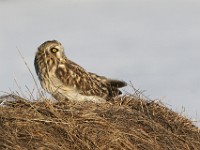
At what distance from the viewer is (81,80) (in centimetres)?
1243

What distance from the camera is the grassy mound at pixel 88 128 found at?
995cm

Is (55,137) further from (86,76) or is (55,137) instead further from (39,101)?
(86,76)

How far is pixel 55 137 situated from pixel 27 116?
39cm

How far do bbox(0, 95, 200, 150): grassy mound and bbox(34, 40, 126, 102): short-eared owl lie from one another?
2.89 ft

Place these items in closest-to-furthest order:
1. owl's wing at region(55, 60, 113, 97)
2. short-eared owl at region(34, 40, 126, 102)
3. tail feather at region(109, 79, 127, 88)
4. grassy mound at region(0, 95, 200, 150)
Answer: grassy mound at region(0, 95, 200, 150), short-eared owl at region(34, 40, 126, 102), owl's wing at region(55, 60, 113, 97), tail feather at region(109, 79, 127, 88)

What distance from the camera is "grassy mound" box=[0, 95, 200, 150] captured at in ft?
32.6

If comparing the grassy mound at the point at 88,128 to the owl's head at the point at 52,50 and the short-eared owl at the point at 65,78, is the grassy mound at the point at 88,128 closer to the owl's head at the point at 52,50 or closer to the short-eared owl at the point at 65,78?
the short-eared owl at the point at 65,78

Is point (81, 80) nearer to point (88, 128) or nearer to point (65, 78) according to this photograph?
point (65, 78)

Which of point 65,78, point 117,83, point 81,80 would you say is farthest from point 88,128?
point 117,83

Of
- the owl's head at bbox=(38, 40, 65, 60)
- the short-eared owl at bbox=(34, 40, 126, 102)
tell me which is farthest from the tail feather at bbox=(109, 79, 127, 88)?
the owl's head at bbox=(38, 40, 65, 60)

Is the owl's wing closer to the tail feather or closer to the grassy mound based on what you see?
the tail feather

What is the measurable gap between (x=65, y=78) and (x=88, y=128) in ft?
6.79

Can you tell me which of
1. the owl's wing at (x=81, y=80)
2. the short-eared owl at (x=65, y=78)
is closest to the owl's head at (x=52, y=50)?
the short-eared owl at (x=65, y=78)

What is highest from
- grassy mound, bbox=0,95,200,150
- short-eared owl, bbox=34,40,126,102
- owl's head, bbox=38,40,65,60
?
owl's head, bbox=38,40,65,60
